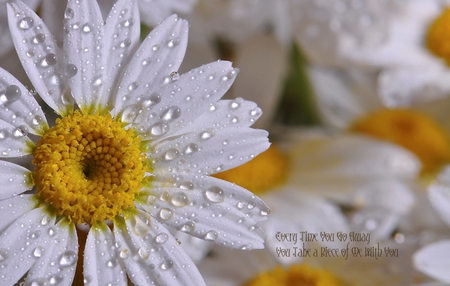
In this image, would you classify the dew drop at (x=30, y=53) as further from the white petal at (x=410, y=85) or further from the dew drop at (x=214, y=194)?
the white petal at (x=410, y=85)

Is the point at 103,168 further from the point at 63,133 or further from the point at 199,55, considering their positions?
the point at 199,55

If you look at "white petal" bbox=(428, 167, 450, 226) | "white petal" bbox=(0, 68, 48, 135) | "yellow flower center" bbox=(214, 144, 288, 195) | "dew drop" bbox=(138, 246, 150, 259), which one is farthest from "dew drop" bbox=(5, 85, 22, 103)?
"white petal" bbox=(428, 167, 450, 226)

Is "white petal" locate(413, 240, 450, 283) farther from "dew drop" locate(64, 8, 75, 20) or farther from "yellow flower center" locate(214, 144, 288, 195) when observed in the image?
"dew drop" locate(64, 8, 75, 20)

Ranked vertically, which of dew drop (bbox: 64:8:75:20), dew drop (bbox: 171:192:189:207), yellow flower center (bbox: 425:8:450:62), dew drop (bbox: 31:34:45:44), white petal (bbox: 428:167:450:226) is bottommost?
white petal (bbox: 428:167:450:226)

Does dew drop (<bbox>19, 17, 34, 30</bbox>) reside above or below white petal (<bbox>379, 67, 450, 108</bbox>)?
above

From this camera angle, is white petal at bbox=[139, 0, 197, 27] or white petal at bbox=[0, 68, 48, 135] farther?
white petal at bbox=[139, 0, 197, 27]

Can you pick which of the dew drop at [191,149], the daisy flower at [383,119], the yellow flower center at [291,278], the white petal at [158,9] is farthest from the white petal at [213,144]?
the daisy flower at [383,119]
